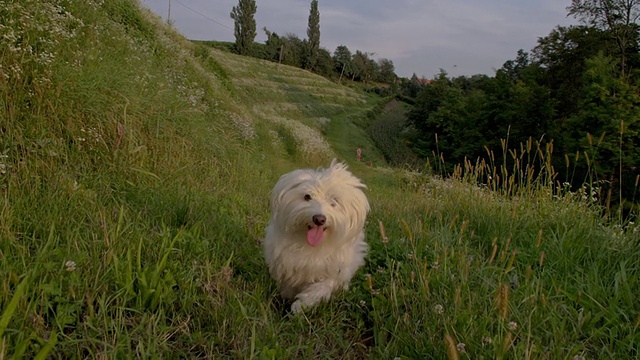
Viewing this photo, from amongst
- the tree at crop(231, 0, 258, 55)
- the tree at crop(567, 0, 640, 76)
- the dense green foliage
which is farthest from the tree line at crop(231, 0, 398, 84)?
the tree at crop(567, 0, 640, 76)

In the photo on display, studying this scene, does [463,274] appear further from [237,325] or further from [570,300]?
[237,325]

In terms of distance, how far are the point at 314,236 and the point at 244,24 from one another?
206ft

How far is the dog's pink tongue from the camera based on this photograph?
329 centimetres

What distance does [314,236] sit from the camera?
3299mm

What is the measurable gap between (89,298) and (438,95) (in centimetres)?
5132

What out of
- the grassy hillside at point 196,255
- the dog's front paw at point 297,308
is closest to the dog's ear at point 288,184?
the grassy hillside at point 196,255

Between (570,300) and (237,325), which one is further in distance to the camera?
(570,300)

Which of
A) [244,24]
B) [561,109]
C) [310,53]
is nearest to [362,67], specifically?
[310,53]

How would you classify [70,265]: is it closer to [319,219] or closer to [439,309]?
[319,219]

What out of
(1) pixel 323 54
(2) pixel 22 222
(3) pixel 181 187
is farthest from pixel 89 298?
(1) pixel 323 54

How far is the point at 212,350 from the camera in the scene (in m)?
2.37

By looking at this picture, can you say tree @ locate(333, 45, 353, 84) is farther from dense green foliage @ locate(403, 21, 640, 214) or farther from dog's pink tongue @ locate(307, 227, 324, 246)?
dog's pink tongue @ locate(307, 227, 324, 246)

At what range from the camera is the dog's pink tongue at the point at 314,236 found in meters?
3.29

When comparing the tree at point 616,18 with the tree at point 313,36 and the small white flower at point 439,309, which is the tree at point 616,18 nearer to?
the small white flower at point 439,309
